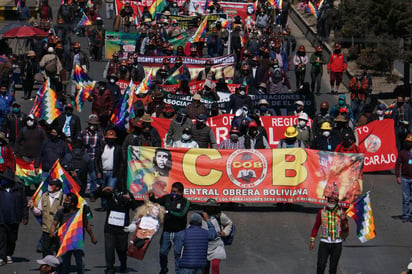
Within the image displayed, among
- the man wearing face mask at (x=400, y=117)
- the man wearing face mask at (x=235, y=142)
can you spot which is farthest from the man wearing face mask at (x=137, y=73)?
the man wearing face mask at (x=235, y=142)

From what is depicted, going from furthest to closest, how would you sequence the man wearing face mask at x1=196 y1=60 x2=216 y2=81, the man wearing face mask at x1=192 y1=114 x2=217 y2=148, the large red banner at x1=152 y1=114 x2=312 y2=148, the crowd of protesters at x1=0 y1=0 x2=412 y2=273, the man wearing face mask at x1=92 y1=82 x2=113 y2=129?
the man wearing face mask at x1=196 y1=60 x2=216 y2=81 → the man wearing face mask at x1=92 y1=82 x2=113 y2=129 → the large red banner at x1=152 y1=114 x2=312 y2=148 → the man wearing face mask at x1=192 y1=114 x2=217 y2=148 → the crowd of protesters at x1=0 y1=0 x2=412 y2=273

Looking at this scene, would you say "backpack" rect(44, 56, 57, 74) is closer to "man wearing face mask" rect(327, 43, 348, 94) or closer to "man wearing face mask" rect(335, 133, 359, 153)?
"man wearing face mask" rect(327, 43, 348, 94)

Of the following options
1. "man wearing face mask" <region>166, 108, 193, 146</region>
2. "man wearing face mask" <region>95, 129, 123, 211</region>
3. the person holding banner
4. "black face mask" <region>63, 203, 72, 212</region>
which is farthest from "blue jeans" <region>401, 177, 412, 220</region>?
"black face mask" <region>63, 203, 72, 212</region>

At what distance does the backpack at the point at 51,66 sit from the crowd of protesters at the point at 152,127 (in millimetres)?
25

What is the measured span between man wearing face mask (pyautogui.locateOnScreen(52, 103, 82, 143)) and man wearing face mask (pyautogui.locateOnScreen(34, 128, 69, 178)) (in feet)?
5.44

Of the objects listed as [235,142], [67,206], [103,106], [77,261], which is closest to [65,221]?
[67,206]

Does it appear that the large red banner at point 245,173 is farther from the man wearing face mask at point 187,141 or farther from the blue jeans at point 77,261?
the blue jeans at point 77,261

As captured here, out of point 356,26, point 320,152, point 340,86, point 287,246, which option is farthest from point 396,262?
point 356,26

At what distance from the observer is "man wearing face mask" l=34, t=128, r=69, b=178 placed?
23406mm

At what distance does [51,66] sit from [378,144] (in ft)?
30.5

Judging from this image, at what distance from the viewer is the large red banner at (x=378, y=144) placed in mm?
27094

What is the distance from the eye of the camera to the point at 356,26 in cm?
4103

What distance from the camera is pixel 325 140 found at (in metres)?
25.1

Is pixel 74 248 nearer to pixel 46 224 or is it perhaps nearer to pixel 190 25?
pixel 46 224
